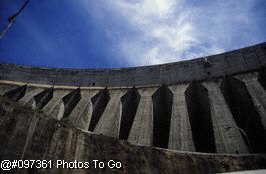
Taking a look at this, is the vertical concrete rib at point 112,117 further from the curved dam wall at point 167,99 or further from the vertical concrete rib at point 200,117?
→ the vertical concrete rib at point 200,117

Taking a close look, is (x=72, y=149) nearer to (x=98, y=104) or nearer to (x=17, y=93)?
(x=98, y=104)

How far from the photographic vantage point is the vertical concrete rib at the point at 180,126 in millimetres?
13688

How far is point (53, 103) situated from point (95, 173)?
620 inches

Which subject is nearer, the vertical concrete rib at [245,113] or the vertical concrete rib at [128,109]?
the vertical concrete rib at [245,113]

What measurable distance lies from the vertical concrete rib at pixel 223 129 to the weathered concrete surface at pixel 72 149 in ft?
12.0

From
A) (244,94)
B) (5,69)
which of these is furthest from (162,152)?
(5,69)

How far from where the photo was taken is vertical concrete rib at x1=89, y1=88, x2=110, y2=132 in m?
20.2

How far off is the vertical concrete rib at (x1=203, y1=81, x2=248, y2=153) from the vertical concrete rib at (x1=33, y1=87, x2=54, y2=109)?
14428 mm

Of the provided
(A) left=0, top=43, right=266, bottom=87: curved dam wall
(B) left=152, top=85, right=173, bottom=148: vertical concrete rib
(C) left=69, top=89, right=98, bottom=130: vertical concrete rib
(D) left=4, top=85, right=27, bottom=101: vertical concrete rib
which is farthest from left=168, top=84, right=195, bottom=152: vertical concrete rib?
(D) left=4, top=85, right=27, bottom=101: vertical concrete rib

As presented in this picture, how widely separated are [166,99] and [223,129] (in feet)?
24.1

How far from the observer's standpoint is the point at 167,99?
67.6 feet

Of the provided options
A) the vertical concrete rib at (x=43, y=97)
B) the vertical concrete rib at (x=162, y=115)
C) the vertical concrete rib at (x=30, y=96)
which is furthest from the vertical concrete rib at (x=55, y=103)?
the vertical concrete rib at (x=162, y=115)

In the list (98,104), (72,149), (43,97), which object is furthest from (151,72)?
(72,149)

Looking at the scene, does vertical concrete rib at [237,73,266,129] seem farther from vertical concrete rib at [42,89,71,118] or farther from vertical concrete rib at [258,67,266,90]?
vertical concrete rib at [42,89,71,118]
